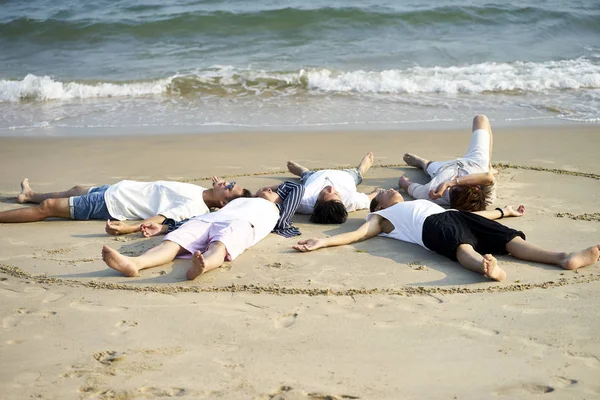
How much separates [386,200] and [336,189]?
0.71 metres

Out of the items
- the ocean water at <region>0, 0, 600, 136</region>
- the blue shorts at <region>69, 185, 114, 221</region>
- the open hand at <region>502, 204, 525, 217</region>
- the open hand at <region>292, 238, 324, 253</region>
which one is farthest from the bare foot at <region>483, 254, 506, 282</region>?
the ocean water at <region>0, 0, 600, 136</region>

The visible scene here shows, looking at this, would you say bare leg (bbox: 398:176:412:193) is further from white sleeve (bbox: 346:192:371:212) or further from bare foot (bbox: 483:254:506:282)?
bare foot (bbox: 483:254:506:282)

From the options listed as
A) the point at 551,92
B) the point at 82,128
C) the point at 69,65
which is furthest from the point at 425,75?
the point at 69,65

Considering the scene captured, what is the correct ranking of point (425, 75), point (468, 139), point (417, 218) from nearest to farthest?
point (417, 218) → point (468, 139) → point (425, 75)

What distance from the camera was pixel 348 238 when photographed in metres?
5.78

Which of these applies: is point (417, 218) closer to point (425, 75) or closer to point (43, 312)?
point (43, 312)

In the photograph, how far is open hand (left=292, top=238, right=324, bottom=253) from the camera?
5.60 metres

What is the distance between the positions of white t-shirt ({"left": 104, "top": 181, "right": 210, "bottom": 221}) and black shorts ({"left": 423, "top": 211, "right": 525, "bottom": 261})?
210 centimetres

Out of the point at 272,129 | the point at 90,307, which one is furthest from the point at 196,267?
the point at 272,129

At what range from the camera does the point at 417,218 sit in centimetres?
579

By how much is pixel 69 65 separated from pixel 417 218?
1092cm

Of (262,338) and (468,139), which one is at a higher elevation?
(468,139)

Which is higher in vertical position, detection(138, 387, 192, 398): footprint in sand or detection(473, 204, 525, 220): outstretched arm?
detection(473, 204, 525, 220): outstretched arm

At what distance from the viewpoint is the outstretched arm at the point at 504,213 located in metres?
6.35
